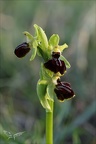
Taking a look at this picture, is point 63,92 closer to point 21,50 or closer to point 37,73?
point 21,50

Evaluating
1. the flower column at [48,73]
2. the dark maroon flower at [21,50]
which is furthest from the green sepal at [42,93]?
the dark maroon flower at [21,50]

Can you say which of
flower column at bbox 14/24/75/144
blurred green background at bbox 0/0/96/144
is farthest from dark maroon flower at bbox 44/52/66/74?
blurred green background at bbox 0/0/96/144

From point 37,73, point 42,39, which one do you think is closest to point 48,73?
point 42,39

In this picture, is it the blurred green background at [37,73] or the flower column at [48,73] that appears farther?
the blurred green background at [37,73]

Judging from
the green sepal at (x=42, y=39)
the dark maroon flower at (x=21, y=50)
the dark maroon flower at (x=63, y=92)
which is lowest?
the dark maroon flower at (x=63, y=92)

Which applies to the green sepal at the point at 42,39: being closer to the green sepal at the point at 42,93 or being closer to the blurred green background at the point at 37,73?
the green sepal at the point at 42,93

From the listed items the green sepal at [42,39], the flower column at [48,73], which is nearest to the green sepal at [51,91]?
the flower column at [48,73]

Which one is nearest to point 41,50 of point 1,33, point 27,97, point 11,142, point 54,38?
point 54,38

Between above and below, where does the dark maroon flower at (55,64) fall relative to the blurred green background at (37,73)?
below
